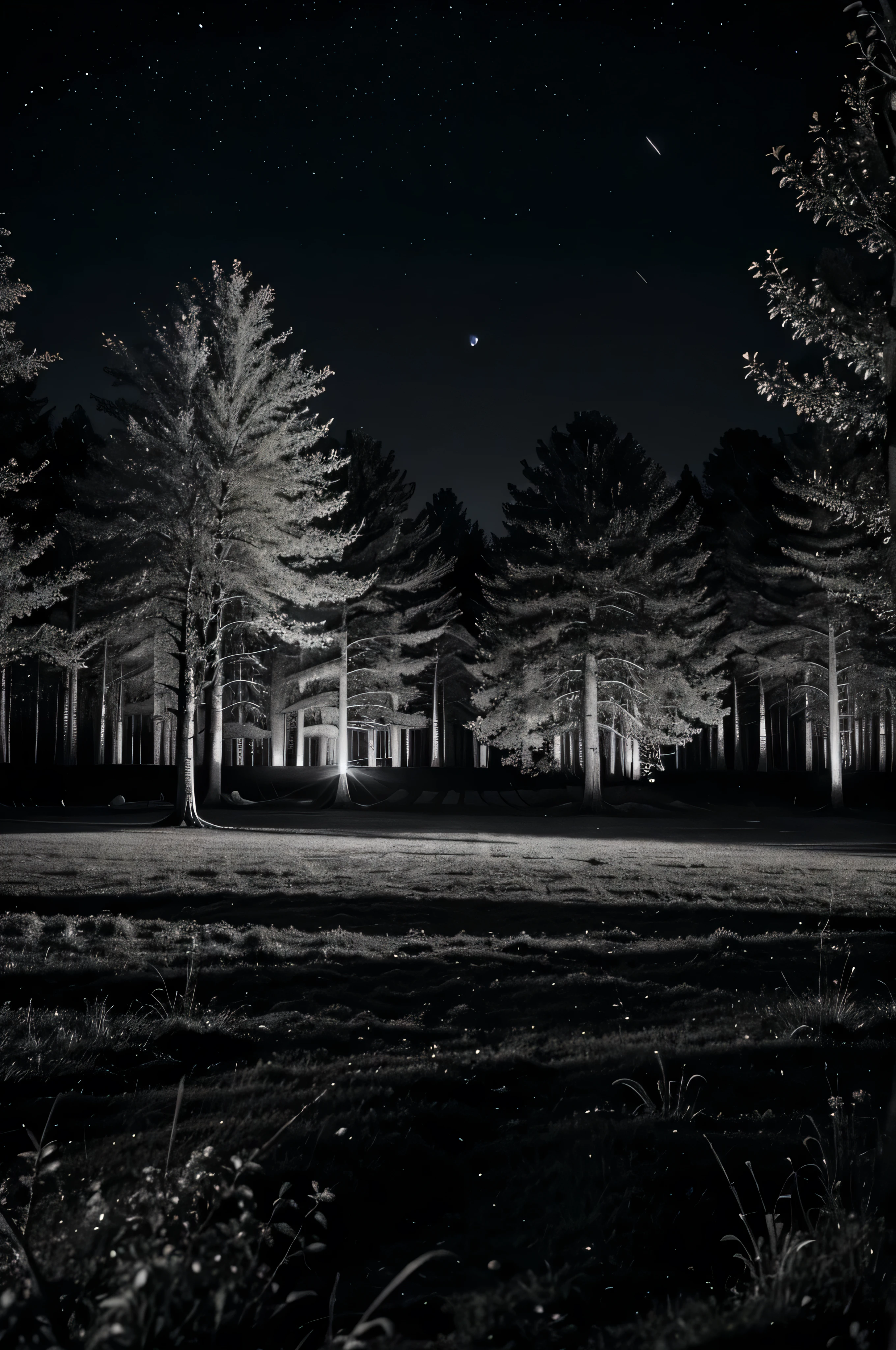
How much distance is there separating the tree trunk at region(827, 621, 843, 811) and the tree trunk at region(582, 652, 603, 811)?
27.0ft

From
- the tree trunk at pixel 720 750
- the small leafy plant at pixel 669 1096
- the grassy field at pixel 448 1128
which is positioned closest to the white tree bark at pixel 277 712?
the tree trunk at pixel 720 750

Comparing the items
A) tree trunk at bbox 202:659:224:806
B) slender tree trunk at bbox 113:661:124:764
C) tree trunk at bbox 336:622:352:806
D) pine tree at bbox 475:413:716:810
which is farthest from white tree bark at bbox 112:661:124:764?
pine tree at bbox 475:413:716:810

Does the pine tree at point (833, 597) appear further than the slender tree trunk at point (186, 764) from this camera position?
Yes

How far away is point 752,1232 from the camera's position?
290cm

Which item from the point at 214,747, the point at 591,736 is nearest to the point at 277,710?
the point at 214,747

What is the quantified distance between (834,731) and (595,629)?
910cm

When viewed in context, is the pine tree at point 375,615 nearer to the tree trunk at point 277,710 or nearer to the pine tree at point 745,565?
the tree trunk at point 277,710

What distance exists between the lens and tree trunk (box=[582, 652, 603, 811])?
27.8 metres

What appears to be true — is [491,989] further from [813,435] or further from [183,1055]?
[813,435]

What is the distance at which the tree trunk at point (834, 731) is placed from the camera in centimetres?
2900

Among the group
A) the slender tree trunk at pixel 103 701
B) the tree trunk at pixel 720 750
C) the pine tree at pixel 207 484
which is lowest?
the tree trunk at pixel 720 750

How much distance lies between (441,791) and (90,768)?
14.3 meters

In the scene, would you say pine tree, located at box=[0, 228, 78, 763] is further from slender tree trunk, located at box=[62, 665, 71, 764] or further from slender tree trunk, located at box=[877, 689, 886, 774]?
slender tree trunk, located at box=[877, 689, 886, 774]

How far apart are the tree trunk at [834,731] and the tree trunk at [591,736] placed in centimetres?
823
